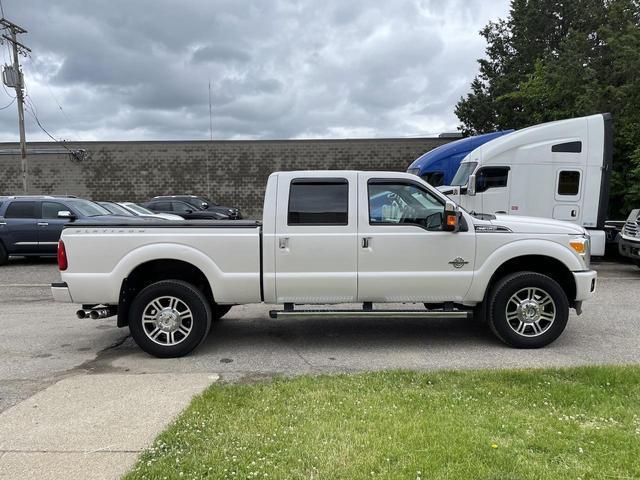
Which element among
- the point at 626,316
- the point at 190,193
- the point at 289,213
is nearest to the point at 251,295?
the point at 289,213

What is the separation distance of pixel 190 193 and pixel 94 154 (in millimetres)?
5490

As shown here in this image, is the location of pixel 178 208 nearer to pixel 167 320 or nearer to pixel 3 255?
pixel 3 255

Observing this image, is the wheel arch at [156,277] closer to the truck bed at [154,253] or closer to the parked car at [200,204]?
the truck bed at [154,253]

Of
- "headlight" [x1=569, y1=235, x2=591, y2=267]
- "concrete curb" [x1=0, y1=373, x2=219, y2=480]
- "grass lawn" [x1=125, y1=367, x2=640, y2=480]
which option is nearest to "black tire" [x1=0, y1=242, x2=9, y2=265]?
"concrete curb" [x1=0, y1=373, x2=219, y2=480]

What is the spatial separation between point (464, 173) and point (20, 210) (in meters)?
Result: 11.2

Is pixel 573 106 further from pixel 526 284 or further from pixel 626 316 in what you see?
pixel 526 284

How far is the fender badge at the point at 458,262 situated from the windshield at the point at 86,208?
10065 millimetres

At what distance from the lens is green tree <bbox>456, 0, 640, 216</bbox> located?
1413 cm

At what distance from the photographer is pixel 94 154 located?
26688 millimetres

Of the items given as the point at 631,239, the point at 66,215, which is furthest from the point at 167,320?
the point at 631,239

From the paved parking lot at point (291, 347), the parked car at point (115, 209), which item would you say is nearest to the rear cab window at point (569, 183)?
the paved parking lot at point (291, 347)

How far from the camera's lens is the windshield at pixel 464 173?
11875 mm

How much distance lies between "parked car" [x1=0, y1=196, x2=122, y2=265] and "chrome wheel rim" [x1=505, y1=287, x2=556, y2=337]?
33.5ft

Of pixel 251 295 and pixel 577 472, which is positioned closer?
pixel 577 472
